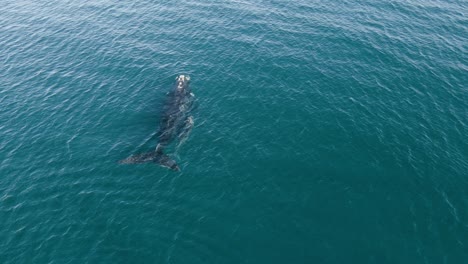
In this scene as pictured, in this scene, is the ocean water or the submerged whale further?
the submerged whale

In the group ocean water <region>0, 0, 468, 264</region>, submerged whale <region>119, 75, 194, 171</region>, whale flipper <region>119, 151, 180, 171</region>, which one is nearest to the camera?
ocean water <region>0, 0, 468, 264</region>

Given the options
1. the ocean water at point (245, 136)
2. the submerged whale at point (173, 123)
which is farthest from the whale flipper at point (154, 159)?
the ocean water at point (245, 136)

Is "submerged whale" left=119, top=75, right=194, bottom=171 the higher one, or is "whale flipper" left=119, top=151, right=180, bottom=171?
"submerged whale" left=119, top=75, right=194, bottom=171

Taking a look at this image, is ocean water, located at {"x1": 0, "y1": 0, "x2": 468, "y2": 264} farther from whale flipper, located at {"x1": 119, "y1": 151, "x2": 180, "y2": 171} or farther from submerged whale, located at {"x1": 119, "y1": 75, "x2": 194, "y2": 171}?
submerged whale, located at {"x1": 119, "y1": 75, "x2": 194, "y2": 171}

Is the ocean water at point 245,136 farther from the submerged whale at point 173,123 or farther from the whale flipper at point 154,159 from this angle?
the submerged whale at point 173,123

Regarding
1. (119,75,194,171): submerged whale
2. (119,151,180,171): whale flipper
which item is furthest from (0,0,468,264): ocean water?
(119,75,194,171): submerged whale

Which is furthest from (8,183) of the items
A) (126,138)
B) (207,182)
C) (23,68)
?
(23,68)

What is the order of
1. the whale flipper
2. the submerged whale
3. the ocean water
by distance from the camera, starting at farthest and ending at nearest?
the submerged whale
the whale flipper
the ocean water
